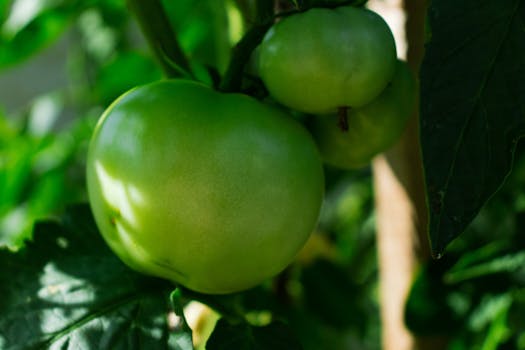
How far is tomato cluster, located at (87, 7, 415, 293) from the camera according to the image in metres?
0.39

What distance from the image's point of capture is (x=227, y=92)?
17.6 inches

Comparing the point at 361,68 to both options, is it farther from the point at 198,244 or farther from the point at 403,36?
the point at 403,36

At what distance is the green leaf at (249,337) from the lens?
48 cm

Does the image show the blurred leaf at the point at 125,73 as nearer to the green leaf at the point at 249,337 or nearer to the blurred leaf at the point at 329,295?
the blurred leaf at the point at 329,295

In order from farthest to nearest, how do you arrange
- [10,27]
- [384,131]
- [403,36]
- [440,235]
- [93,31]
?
[93,31]
[10,27]
[403,36]
[384,131]
[440,235]

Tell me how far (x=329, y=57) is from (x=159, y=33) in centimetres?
15

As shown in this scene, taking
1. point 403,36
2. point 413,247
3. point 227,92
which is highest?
point 227,92

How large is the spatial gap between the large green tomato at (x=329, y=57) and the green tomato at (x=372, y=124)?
49 mm

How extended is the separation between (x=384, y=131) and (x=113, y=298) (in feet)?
0.68

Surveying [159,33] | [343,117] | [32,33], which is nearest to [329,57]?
[343,117]

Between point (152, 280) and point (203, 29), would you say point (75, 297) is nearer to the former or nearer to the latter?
point (152, 280)

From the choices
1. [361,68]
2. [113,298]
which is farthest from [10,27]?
[361,68]

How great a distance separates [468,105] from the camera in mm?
380

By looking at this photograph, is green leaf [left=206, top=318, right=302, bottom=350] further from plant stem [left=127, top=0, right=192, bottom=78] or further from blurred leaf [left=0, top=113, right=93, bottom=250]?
blurred leaf [left=0, top=113, right=93, bottom=250]
